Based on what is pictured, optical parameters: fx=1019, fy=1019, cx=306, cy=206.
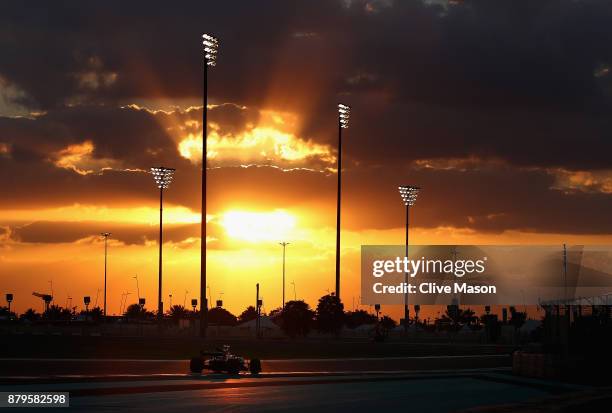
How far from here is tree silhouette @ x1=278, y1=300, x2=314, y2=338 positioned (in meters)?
119

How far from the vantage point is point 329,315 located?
4451 inches

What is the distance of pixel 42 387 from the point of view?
40938 mm

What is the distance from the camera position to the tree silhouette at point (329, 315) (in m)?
112

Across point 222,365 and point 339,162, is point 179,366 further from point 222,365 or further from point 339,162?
point 339,162

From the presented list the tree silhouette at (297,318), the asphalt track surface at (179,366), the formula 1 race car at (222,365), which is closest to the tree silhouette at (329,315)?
the tree silhouette at (297,318)

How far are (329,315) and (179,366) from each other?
55373 millimetres

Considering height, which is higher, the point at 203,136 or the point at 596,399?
the point at 203,136

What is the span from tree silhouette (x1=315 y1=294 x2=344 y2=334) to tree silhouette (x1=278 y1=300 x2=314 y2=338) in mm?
4570

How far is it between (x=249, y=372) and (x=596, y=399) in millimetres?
23586

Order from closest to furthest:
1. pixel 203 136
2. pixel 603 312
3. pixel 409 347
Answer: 1. pixel 603 312
2. pixel 203 136
3. pixel 409 347

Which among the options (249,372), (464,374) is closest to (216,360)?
(249,372)

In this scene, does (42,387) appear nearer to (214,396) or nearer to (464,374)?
(214,396)

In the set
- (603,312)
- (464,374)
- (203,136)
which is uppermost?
(203,136)

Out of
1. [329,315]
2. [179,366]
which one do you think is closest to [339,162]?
[329,315]
